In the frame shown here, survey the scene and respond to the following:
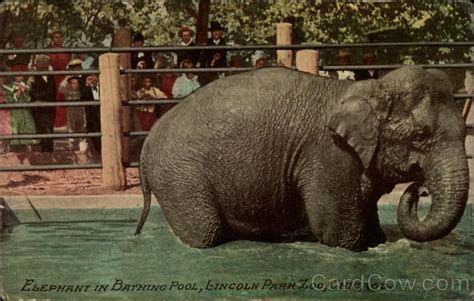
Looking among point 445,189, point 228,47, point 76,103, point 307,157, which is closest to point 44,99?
point 76,103

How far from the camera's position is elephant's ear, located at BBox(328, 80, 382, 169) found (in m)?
3.14

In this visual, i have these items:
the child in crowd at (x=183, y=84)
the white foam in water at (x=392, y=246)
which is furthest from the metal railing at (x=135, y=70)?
the white foam in water at (x=392, y=246)

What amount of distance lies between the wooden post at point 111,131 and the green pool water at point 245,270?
481 millimetres

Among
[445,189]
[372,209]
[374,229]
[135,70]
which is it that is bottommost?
[374,229]

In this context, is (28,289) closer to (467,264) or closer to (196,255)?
(196,255)

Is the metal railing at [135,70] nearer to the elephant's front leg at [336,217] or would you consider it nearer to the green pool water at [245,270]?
the green pool water at [245,270]

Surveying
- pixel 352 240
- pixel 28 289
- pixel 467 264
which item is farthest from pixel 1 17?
pixel 467 264

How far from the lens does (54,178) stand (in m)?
4.10

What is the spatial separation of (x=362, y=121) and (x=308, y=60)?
832 millimetres

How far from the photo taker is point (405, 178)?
3.21 metres

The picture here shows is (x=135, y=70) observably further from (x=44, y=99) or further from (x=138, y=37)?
(x=44, y=99)

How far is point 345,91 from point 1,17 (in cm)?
159

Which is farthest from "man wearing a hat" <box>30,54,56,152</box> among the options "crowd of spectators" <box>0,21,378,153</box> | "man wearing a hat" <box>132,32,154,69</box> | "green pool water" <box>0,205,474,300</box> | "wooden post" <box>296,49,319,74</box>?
"wooden post" <box>296,49,319,74</box>

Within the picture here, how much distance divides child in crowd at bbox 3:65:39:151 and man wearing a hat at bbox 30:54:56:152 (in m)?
0.03
